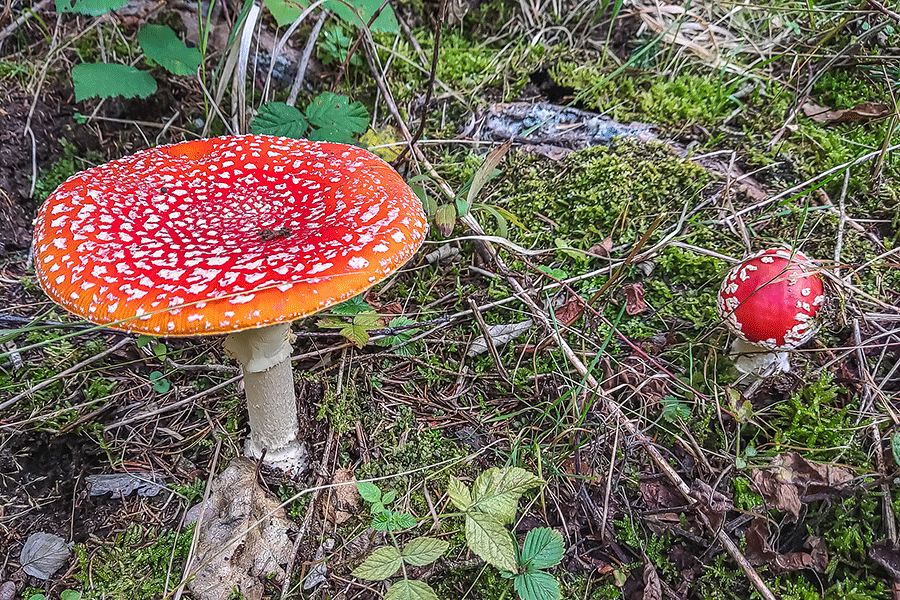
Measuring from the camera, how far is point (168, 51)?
10.2ft

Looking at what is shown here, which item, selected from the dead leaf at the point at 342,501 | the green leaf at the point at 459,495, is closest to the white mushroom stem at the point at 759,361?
the green leaf at the point at 459,495

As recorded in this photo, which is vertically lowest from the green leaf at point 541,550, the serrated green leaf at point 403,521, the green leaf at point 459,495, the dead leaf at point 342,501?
the dead leaf at point 342,501

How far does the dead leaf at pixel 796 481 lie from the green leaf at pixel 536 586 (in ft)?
3.58

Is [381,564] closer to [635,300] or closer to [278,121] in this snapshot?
[635,300]

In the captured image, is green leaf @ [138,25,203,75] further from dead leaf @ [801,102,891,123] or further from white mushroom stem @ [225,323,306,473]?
dead leaf @ [801,102,891,123]

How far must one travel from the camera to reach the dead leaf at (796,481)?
90.0 inches

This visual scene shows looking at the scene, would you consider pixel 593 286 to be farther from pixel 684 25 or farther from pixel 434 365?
pixel 684 25

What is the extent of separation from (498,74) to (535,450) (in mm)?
2855

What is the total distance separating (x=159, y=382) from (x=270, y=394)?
0.88m

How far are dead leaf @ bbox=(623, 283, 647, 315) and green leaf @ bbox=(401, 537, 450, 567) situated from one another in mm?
1753

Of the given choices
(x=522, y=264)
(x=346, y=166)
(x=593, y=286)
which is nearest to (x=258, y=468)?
(x=346, y=166)

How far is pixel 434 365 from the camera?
3045mm

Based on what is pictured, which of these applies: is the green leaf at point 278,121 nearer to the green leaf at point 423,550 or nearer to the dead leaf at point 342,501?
the dead leaf at point 342,501

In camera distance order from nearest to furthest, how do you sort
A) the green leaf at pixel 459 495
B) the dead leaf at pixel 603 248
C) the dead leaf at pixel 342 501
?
the green leaf at pixel 459 495 → the dead leaf at pixel 342 501 → the dead leaf at pixel 603 248
